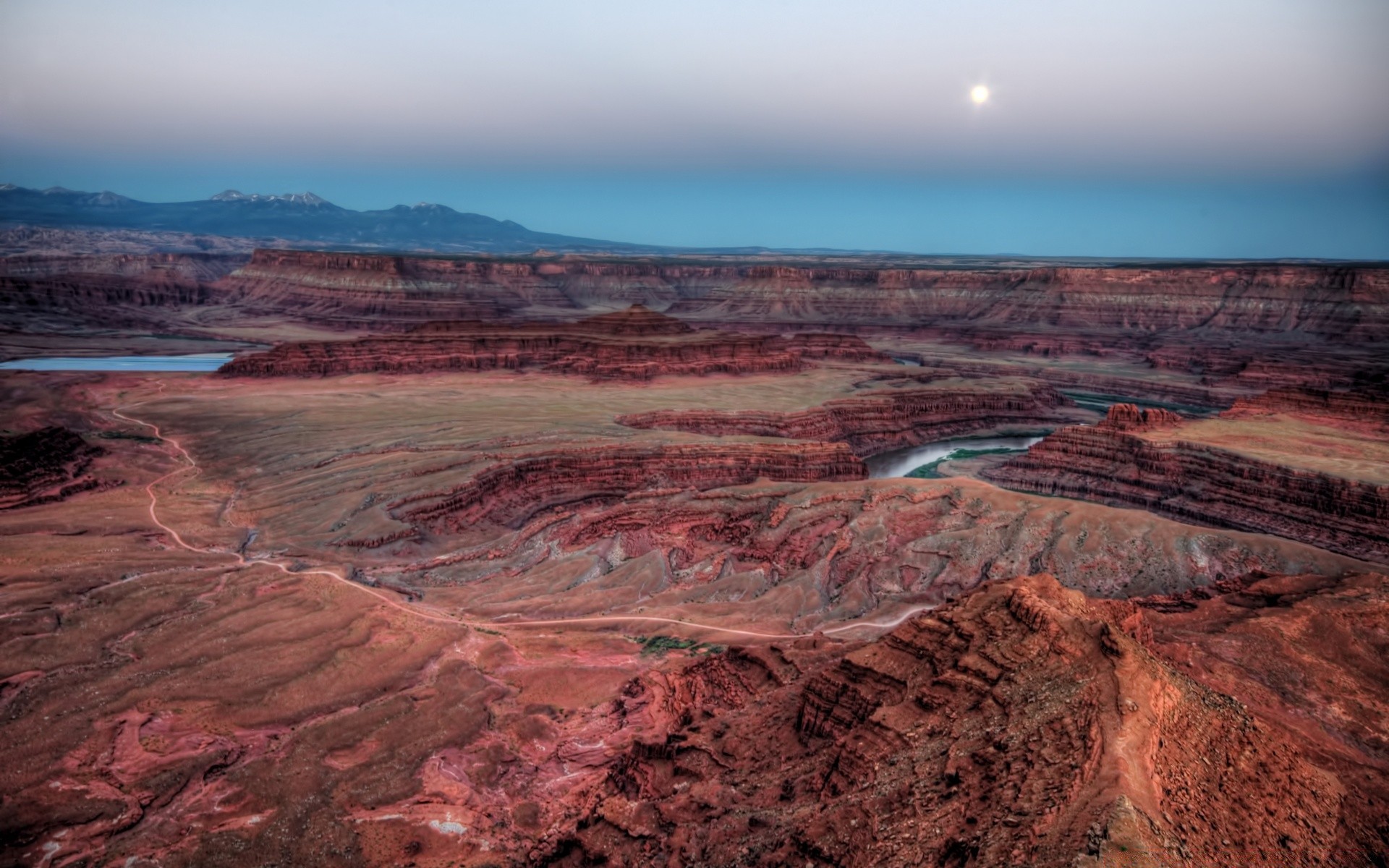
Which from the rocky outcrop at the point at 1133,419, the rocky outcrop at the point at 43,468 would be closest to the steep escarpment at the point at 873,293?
the rocky outcrop at the point at 1133,419

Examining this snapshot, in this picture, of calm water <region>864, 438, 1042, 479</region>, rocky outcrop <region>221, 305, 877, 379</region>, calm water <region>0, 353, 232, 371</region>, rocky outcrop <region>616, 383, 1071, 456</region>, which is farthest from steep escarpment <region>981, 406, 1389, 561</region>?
calm water <region>0, 353, 232, 371</region>

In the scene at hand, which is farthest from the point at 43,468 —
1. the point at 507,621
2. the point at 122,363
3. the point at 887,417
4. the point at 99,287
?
the point at 99,287

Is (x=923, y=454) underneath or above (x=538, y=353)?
underneath

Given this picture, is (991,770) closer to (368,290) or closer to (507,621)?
(507,621)

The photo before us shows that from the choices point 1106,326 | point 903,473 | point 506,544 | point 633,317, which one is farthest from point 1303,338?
point 506,544

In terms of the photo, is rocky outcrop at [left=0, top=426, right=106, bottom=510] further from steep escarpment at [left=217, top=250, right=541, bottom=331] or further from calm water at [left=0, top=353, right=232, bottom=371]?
steep escarpment at [left=217, top=250, right=541, bottom=331]

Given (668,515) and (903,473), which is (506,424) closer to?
(668,515)

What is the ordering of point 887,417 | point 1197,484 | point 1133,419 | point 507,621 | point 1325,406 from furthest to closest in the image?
point 887,417 < point 1325,406 < point 1133,419 < point 1197,484 < point 507,621
